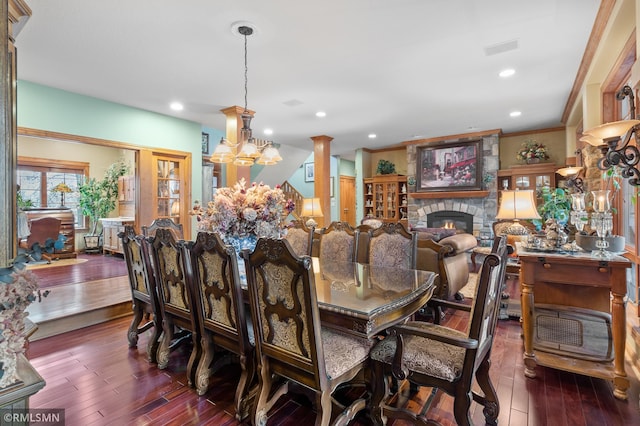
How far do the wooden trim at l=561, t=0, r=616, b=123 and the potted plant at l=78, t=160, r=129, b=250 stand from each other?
8474mm

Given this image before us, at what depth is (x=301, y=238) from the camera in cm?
350

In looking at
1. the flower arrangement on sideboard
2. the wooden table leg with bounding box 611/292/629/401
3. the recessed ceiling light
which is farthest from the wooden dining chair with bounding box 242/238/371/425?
the recessed ceiling light

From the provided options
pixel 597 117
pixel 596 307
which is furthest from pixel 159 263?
pixel 597 117

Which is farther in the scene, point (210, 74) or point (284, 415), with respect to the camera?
point (210, 74)

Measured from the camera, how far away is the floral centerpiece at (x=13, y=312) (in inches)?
40.0

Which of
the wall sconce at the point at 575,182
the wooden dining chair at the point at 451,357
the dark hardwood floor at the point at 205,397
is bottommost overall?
the dark hardwood floor at the point at 205,397

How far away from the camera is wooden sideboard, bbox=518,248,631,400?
1.99 meters

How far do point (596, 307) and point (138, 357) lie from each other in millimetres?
3681

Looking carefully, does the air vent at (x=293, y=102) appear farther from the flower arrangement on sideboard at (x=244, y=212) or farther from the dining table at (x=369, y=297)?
the dining table at (x=369, y=297)

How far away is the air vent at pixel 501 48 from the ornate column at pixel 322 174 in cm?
386

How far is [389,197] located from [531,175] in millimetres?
3219

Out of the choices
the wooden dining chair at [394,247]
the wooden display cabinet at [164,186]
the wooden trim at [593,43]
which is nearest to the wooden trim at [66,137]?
the wooden display cabinet at [164,186]

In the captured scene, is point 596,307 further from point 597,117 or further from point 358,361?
point 597,117

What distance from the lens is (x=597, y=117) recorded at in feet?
11.8
